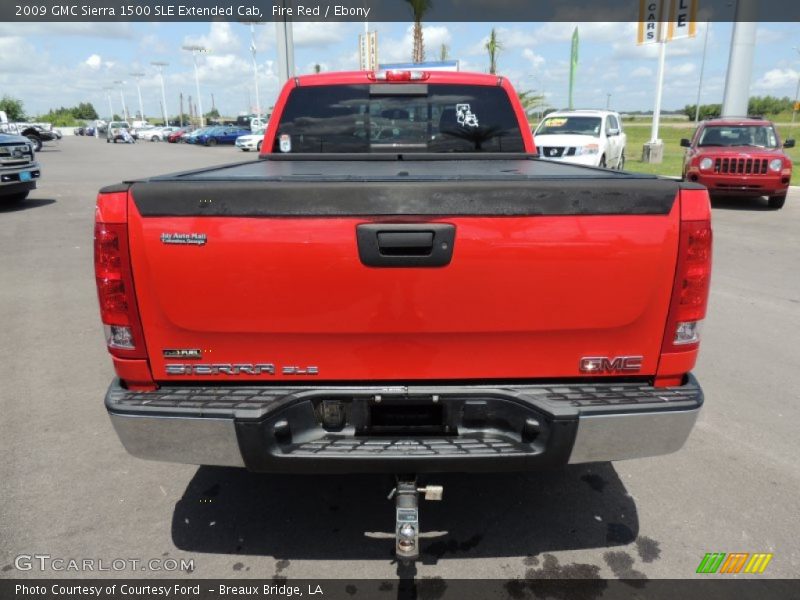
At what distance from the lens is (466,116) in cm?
464

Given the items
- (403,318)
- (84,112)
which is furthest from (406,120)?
(84,112)

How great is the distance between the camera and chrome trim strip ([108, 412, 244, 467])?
2260mm

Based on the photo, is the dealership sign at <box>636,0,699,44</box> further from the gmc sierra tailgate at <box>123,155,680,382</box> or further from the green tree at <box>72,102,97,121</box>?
the green tree at <box>72,102,97,121</box>

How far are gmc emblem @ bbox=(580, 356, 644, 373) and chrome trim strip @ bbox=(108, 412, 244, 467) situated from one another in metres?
1.37

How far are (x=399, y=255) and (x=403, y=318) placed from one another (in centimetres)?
24

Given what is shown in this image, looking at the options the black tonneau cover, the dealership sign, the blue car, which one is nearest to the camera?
the black tonneau cover

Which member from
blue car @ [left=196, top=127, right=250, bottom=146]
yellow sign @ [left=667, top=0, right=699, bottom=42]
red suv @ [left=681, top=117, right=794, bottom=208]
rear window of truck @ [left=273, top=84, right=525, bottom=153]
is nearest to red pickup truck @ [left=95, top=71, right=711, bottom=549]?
rear window of truck @ [left=273, top=84, right=525, bottom=153]

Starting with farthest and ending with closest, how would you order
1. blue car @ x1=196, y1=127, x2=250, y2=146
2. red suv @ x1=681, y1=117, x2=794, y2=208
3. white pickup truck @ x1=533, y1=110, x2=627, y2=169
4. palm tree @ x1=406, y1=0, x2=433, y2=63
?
blue car @ x1=196, y1=127, x2=250, y2=146
palm tree @ x1=406, y1=0, x2=433, y2=63
white pickup truck @ x1=533, y1=110, x2=627, y2=169
red suv @ x1=681, y1=117, x2=794, y2=208

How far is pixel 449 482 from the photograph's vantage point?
338cm

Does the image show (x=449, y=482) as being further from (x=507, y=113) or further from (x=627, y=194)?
(x=507, y=113)

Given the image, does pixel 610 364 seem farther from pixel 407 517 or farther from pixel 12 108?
pixel 12 108

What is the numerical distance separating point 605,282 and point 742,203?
1447cm

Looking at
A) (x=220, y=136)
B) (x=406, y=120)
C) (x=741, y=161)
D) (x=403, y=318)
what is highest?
(x=406, y=120)

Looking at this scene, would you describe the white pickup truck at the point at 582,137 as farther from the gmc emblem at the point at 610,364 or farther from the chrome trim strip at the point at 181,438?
the chrome trim strip at the point at 181,438
